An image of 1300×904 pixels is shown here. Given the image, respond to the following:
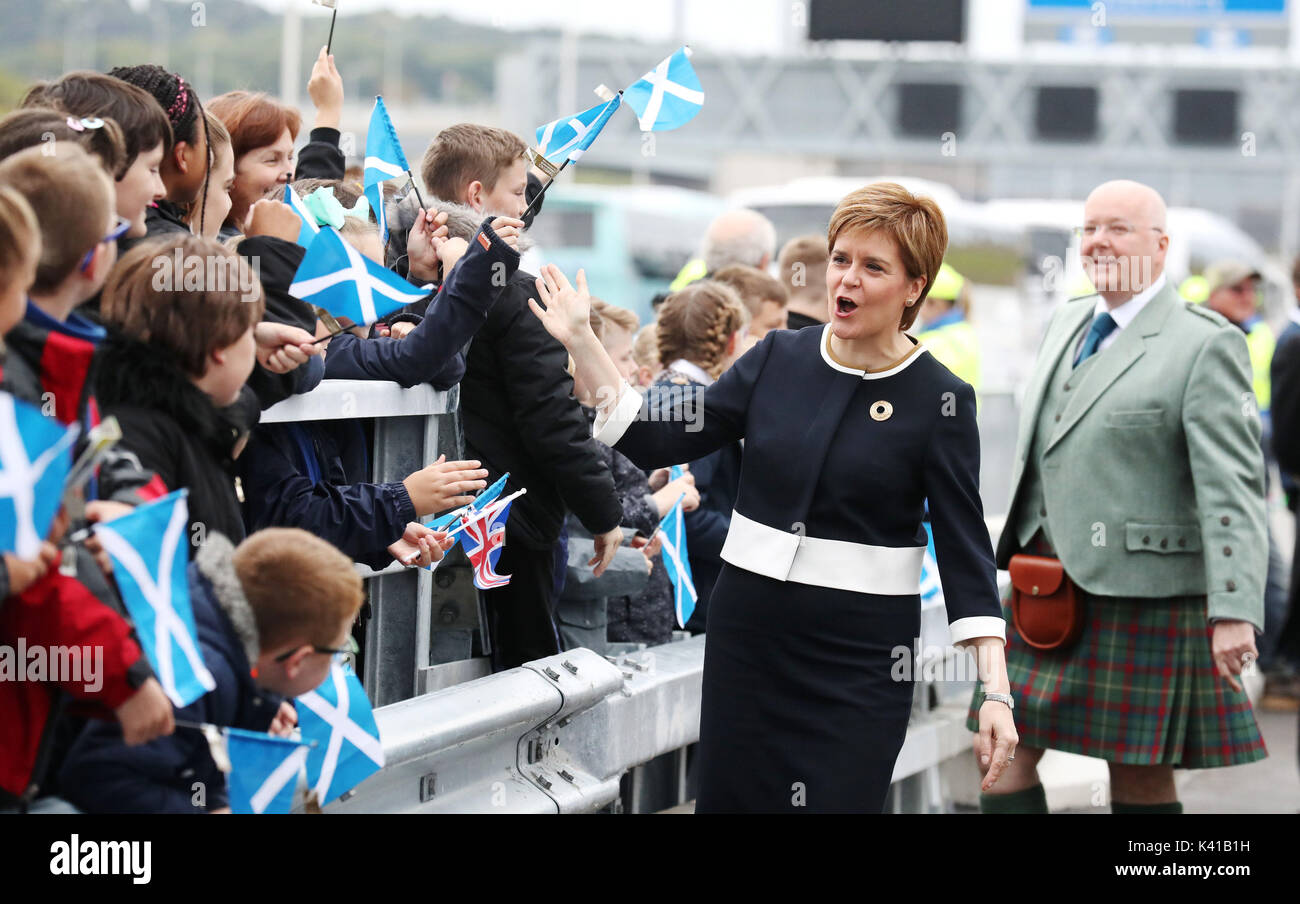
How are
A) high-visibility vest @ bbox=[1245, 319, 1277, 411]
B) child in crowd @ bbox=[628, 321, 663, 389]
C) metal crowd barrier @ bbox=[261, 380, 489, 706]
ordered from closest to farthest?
1. metal crowd barrier @ bbox=[261, 380, 489, 706]
2. child in crowd @ bbox=[628, 321, 663, 389]
3. high-visibility vest @ bbox=[1245, 319, 1277, 411]

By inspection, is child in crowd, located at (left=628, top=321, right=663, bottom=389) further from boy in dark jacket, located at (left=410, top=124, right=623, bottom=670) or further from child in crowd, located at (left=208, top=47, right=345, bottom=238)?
child in crowd, located at (left=208, top=47, right=345, bottom=238)

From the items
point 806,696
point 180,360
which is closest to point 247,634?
point 180,360

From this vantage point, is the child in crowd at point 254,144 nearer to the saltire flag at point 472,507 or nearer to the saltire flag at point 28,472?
the saltire flag at point 472,507

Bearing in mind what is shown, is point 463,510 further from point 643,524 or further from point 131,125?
point 643,524

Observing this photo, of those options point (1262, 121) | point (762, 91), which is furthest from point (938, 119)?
point (1262, 121)

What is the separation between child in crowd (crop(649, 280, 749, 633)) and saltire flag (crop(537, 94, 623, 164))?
3.45 ft

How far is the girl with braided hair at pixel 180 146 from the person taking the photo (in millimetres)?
3812

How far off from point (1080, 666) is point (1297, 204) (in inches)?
2255

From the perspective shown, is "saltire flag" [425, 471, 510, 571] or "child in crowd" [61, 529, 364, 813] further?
"saltire flag" [425, 471, 510, 571]

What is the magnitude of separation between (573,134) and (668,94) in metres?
0.46

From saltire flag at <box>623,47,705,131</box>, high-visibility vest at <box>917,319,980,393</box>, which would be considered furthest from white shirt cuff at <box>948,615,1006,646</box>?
high-visibility vest at <box>917,319,980,393</box>

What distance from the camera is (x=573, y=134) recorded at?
182 inches

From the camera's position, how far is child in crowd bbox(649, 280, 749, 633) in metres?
5.54
